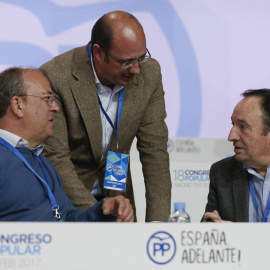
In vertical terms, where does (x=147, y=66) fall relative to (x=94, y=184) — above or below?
above

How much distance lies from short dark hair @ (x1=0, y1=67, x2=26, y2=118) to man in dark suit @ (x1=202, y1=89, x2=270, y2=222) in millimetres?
1007

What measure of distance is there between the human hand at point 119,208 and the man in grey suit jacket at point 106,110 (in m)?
0.38

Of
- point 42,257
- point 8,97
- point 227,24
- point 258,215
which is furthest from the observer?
point 227,24

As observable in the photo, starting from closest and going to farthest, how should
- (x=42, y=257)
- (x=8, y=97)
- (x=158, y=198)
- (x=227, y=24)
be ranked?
(x=42, y=257), (x=8, y=97), (x=158, y=198), (x=227, y=24)

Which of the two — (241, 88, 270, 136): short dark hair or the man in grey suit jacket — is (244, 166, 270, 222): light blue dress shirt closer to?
(241, 88, 270, 136): short dark hair

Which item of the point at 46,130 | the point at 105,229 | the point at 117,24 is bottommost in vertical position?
the point at 105,229

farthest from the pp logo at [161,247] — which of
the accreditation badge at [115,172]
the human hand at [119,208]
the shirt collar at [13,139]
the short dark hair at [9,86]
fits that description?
the accreditation badge at [115,172]

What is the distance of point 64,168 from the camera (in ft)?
8.56

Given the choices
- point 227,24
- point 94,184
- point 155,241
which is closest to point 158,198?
point 94,184

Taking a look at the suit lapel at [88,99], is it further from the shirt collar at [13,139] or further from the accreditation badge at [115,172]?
the shirt collar at [13,139]

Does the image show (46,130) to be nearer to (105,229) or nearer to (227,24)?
(105,229)

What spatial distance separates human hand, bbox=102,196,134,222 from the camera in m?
2.07

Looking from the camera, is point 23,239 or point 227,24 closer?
point 23,239

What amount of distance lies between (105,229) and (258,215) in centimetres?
124
